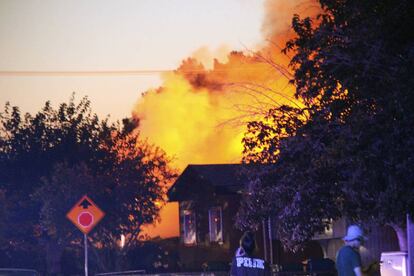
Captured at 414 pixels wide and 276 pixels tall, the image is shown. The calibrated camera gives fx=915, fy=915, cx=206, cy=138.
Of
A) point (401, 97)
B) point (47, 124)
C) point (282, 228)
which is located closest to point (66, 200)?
point (47, 124)

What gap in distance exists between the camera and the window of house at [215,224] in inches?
1649

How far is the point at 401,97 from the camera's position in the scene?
54.0 feet

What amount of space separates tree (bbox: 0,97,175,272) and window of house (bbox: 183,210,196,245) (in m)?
2.34

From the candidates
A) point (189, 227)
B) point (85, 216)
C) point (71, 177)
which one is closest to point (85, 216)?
point (85, 216)

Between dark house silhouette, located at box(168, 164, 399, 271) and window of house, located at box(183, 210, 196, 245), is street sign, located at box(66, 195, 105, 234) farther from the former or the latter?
window of house, located at box(183, 210, 196, 245)

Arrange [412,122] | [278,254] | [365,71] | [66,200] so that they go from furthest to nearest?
[278,254] → [66,200] → [365,71] → [412,122]

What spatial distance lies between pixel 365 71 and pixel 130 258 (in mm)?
27224

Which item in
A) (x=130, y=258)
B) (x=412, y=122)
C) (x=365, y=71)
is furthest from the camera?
(x=130, y=258)

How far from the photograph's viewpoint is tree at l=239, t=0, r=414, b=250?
1689 cm

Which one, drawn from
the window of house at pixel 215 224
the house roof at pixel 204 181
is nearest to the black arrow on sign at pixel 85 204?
the house roof at pixel 204 181

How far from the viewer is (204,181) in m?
42.2

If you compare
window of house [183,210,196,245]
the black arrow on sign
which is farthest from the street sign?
window of house [183,210,196,245]

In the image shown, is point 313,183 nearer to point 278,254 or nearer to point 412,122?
point 412,122

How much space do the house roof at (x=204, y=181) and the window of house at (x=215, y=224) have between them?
1142 millimetres
